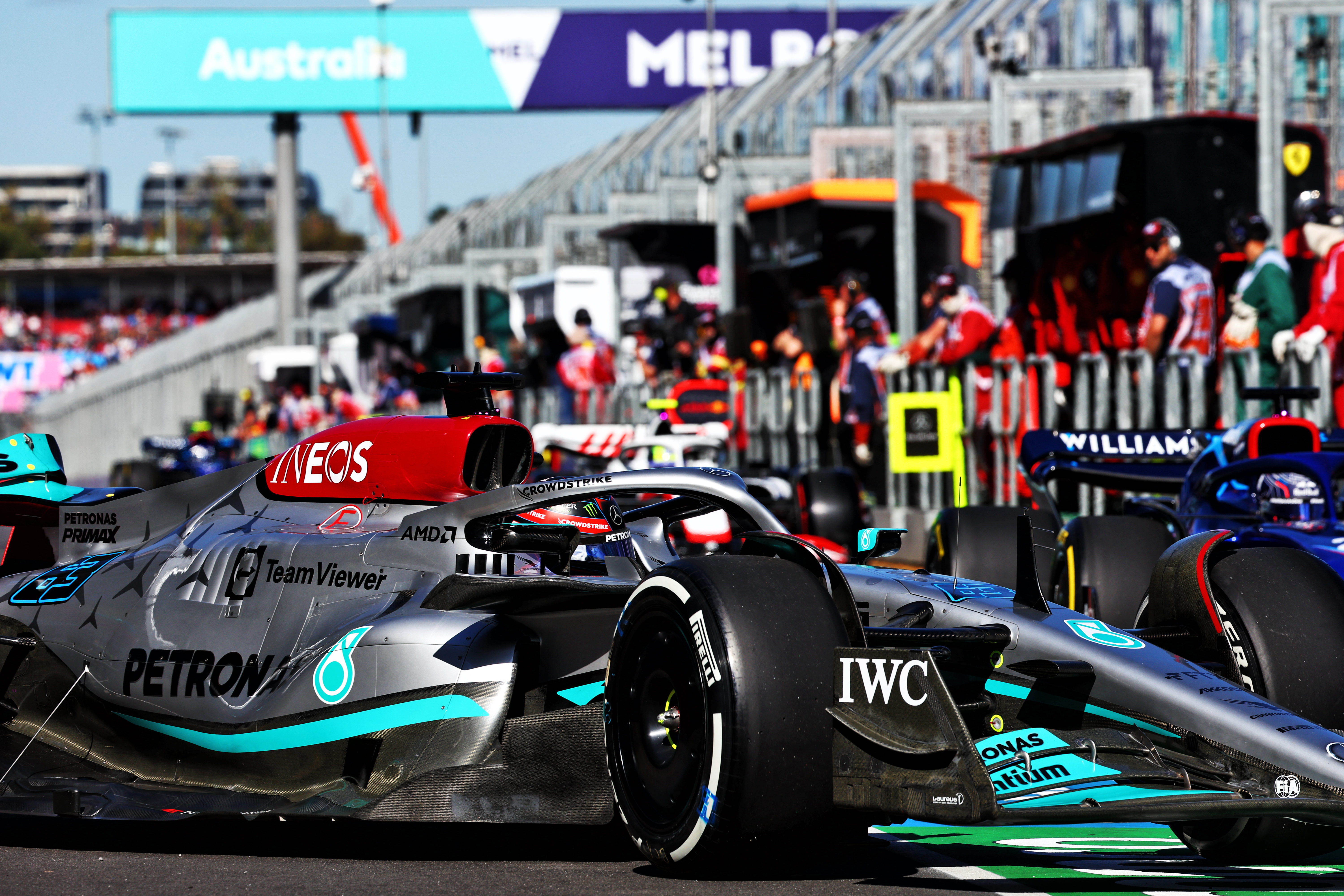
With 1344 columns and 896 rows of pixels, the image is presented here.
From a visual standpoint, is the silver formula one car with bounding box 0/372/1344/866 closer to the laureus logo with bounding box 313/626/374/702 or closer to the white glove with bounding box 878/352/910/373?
the laureus logo with bounding box 313/626/374/702

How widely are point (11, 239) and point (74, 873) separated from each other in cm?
14186

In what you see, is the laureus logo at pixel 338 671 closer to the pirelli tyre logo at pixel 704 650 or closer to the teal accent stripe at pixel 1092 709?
the pirelli tyre logo at pixel 704 650

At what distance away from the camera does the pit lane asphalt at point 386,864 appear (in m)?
4.42

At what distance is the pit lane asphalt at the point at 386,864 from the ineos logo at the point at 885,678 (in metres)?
0.49

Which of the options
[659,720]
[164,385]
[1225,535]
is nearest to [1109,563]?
[1225,535]

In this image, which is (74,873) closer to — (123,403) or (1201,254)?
(1201,254)

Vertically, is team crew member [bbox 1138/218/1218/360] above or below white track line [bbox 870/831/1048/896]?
above

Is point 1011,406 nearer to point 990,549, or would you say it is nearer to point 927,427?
point 927,427

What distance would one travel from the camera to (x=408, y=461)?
5.94 meters

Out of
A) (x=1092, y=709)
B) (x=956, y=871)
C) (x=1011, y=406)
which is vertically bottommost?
(x=956, y=871)

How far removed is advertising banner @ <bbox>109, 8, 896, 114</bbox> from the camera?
47.1 metres

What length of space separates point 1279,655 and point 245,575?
3.01 m

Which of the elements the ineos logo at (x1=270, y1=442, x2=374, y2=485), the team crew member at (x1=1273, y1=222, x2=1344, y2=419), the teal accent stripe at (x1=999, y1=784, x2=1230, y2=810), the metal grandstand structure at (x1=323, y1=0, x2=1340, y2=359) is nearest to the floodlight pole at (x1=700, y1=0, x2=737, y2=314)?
the metal grandstand structure at (x1=323, y1=0, x2=1340, y2=359)

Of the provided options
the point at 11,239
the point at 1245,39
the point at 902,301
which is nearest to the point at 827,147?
the point at 902,301
